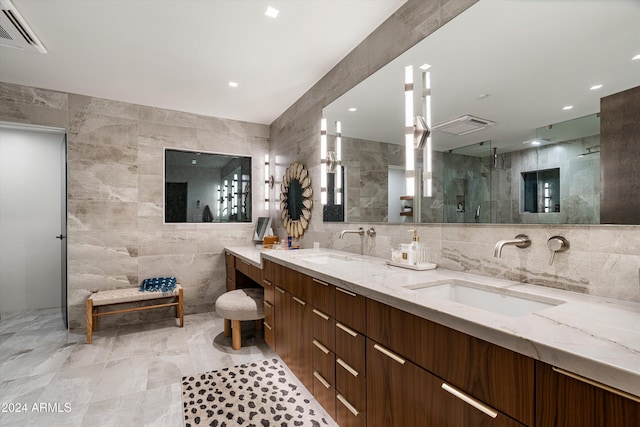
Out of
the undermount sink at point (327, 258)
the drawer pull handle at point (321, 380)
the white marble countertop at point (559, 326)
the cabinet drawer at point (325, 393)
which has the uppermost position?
the white marble countertop at point (559, 326)

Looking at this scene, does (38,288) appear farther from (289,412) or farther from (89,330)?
(289,412)

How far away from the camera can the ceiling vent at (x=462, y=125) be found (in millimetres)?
1487

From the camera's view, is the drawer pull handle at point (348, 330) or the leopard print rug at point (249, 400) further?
the leopard print rug at point (249, 400)

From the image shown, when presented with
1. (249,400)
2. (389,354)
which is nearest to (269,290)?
(249,400)

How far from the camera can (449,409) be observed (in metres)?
0.91

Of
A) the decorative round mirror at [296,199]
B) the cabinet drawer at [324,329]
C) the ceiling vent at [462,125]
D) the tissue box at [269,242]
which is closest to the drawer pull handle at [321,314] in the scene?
the cabinet drawer at [324,329]

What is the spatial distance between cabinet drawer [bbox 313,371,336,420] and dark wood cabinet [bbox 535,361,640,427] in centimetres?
109

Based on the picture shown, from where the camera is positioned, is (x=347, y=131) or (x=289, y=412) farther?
(x=347, y=131)

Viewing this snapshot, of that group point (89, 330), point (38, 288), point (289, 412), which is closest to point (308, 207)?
point (289, 412)

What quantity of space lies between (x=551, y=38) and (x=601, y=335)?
3.71 ft

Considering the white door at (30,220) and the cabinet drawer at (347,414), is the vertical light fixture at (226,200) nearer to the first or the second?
the white door at (30,220)

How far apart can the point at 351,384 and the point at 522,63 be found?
167 cm

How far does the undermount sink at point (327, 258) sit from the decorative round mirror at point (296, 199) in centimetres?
70

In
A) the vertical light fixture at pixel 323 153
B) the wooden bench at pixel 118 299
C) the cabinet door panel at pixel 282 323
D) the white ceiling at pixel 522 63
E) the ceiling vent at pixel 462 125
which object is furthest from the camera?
the wooden bench at pixel 118 299
